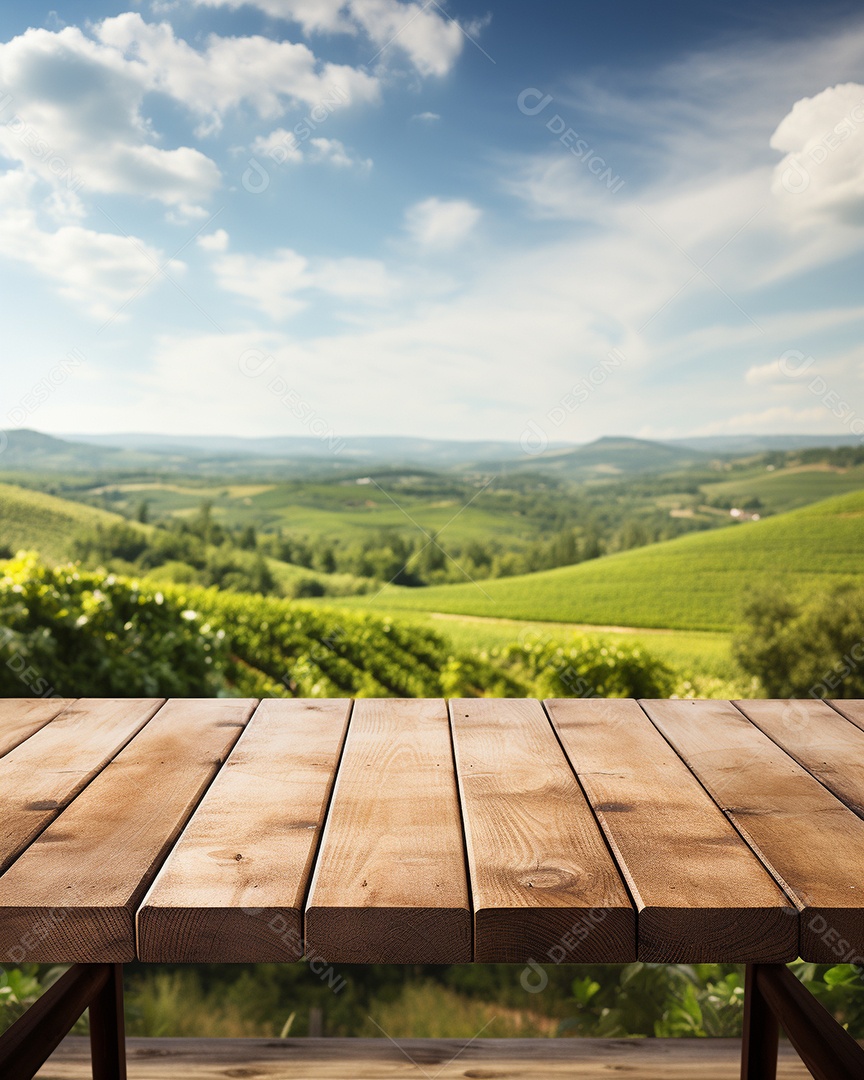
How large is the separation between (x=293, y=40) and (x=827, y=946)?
4.97 meters

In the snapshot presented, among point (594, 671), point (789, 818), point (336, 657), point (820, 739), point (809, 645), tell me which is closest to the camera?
point (789, 818)

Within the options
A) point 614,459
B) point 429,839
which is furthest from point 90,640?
point 614,459

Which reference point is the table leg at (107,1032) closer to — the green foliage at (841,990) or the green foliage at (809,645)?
the green foliage at (841,990)

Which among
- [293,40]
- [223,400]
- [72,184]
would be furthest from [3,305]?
[293,40]

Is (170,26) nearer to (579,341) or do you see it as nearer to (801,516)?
(579,341)

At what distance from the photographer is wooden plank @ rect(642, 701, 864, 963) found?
2.57 feet

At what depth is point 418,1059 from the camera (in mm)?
2043

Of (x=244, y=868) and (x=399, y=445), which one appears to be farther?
(x=399, y=445)

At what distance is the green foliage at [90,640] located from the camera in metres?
3.29

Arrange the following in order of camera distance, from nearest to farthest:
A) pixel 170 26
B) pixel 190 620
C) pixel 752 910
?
pixel 752 910, pixel 190 620, pixel 170 26

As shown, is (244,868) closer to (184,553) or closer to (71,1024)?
(71,1024)

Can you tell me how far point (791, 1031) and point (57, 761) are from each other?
102 centimetres

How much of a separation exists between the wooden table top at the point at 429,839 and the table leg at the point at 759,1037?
0.37 m

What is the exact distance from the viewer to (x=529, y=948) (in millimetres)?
790
